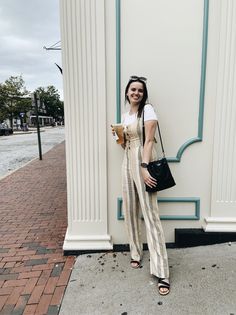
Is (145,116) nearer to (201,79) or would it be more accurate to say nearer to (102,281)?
(201,79)

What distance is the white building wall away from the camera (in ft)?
9.44

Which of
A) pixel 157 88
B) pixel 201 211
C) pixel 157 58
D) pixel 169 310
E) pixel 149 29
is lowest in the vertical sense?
pixel 169 310

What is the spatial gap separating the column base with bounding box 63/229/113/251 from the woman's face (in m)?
1.51

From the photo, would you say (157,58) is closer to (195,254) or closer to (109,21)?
(109,21)

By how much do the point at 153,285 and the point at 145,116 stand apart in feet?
4.90

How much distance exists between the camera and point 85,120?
303cm

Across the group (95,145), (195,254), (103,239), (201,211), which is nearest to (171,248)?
(195,254)

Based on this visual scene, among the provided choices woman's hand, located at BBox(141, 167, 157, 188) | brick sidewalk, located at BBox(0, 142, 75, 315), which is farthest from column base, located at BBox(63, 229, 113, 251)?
woman's hand, located at BBox(141, 167, 157, 188)

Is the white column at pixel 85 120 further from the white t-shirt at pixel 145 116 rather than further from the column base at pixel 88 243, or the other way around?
the white t-shirt at pixel 145 116

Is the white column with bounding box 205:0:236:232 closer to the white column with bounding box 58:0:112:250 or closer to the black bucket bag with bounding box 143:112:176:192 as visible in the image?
the black bucket bag with bounding box 143:112:176:192

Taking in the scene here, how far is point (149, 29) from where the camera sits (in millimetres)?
2891

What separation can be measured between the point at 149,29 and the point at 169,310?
8.28 ft

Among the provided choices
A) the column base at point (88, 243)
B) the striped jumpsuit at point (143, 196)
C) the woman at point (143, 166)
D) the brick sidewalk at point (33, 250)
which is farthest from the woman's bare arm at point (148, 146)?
the brick sidewalk at point (33, 250)

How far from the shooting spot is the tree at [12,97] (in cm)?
4572
